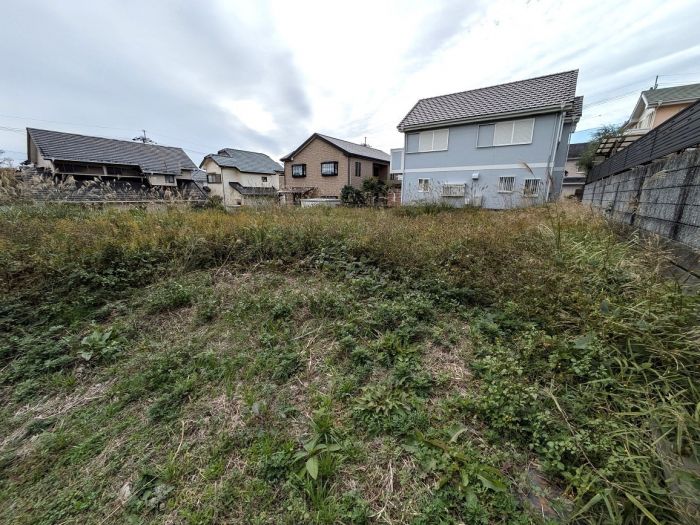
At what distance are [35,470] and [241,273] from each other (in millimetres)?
2068

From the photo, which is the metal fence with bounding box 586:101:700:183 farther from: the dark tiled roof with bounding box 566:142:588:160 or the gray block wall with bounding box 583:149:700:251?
the dark tiled roof with bounding box 566:142:588:160

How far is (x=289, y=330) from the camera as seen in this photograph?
218cm

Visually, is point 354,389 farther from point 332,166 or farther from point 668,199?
point 332,166

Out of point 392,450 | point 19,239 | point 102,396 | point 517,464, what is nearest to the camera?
point 517,464

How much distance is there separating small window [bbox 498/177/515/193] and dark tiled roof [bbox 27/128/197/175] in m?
22.5

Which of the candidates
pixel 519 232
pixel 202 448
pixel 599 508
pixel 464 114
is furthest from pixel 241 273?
pixel 464 114

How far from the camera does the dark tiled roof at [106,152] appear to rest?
1602 cm

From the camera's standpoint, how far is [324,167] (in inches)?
736

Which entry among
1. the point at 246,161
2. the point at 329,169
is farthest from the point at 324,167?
the point at 246,161

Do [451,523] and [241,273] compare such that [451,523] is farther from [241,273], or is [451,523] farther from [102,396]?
[241,273]

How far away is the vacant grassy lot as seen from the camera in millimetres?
1126

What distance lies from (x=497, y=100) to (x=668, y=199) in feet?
35.8

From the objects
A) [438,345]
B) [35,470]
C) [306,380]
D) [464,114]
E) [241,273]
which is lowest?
[35,470]

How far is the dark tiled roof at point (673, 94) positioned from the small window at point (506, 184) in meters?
11.8
